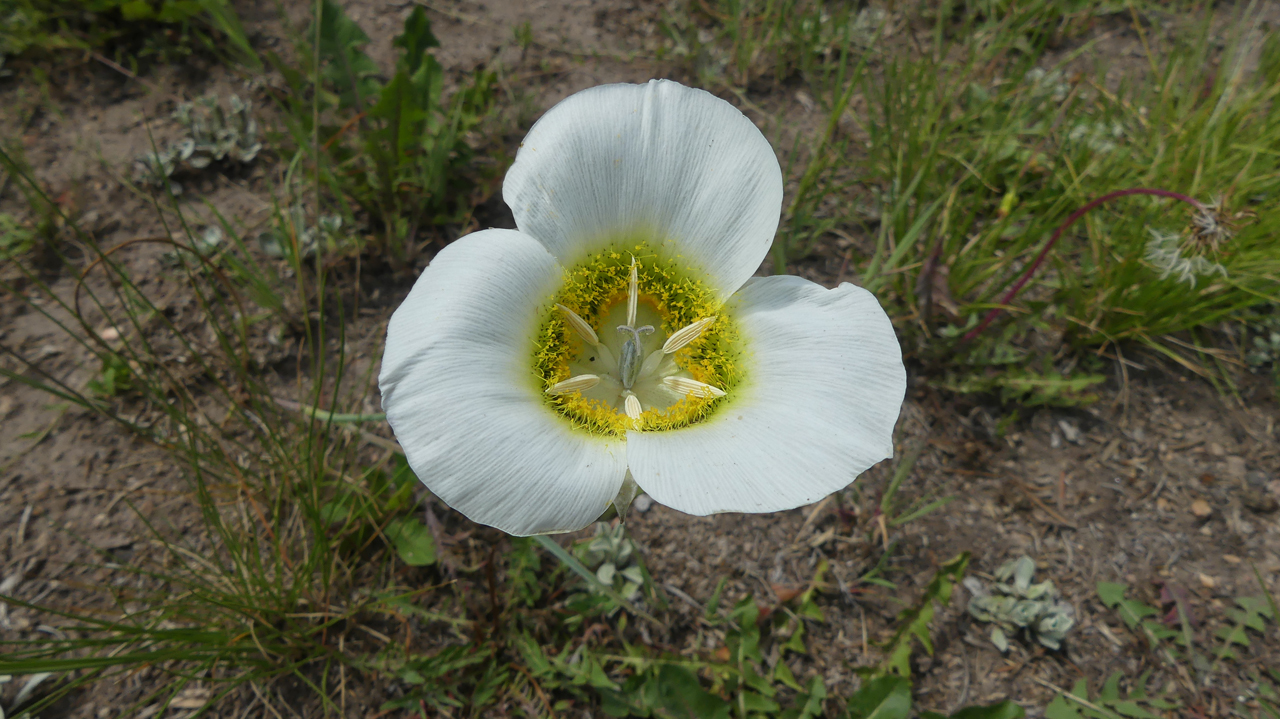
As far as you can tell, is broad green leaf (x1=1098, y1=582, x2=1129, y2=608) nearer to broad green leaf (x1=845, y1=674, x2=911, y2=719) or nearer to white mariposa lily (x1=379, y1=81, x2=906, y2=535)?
broad green leaf (x1=845, y1=674, x2=911, y2=719)

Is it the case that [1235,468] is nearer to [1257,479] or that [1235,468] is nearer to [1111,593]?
[1257,479]

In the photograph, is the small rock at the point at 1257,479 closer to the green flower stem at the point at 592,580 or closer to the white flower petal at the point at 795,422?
the white flower petal at the point at 795,422

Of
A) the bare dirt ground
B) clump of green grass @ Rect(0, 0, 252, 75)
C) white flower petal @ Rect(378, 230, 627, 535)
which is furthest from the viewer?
clump of green grass @ Rect(0, 0, 252, 75)

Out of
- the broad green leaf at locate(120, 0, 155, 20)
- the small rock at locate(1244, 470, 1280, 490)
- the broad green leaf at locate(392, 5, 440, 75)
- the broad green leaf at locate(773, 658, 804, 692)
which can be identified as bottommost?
the broad green leaf at locate(773, 658, 804, 692)

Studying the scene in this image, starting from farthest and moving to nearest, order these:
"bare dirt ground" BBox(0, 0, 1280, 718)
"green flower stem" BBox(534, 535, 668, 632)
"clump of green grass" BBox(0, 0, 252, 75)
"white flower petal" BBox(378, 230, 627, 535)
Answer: "clump of green grass" BBox(0, 0, 252, 75) → "bare dirt ground" BBox(0, 0, 1280, 718) → "green flower stem" BBox(534, 535, 668, 632) → "white flower petal" BBox(378, 230, 627, 535)

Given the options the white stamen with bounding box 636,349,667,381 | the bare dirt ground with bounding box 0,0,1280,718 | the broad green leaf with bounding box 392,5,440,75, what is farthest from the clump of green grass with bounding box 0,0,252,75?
the white stamen with bounding box 636,349,667,381

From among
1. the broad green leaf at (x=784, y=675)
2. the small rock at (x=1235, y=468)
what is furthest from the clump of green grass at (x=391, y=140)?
the small rock at (x=1235, y=468)

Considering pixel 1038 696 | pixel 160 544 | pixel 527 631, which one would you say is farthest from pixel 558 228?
pixel 1038 696
